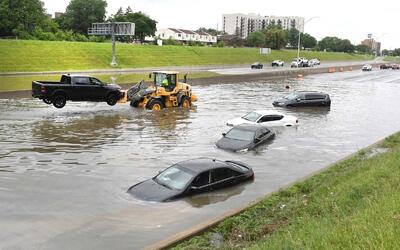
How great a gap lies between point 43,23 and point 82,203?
8683 cm

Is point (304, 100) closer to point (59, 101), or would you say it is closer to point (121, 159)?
point (59, 101)

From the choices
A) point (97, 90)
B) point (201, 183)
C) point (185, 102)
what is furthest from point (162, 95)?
point (201, 183)

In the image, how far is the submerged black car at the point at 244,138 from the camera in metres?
22.3

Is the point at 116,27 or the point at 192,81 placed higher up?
the point at 116,27

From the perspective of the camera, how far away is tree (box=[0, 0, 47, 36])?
84812mm

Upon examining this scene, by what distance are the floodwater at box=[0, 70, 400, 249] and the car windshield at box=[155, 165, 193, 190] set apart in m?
0.62

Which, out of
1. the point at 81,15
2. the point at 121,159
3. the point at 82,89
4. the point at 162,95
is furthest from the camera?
the point at 81,15

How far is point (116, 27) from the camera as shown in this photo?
80625mm

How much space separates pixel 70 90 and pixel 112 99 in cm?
343

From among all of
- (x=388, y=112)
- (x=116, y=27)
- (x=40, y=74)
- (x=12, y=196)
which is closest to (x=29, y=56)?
(x=40, y=74)

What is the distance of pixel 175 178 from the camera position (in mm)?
15320

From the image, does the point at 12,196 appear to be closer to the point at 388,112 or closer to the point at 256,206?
the point at 256,206

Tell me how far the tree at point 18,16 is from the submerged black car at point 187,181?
74939 mm

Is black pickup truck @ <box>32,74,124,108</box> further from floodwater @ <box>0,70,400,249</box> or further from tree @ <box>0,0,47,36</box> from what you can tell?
tree @ <box>0,0,47,36</box>
